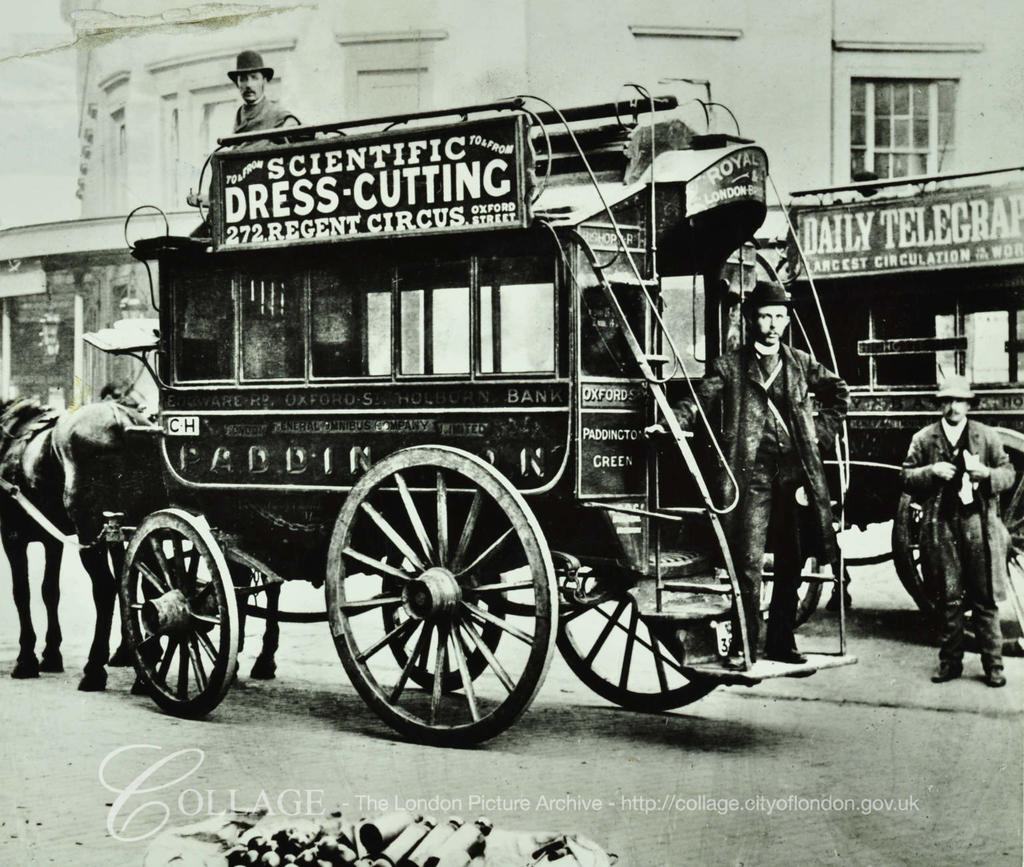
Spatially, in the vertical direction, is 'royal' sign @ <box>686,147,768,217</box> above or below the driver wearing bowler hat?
below

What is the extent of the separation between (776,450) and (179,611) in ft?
8.22

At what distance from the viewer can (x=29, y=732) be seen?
599cm

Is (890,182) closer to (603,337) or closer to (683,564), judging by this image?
(603,337)

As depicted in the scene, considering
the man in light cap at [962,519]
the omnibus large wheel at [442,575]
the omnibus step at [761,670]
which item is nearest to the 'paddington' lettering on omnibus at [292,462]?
the omnibus large wheel at [442,575]

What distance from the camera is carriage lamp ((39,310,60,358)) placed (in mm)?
6336

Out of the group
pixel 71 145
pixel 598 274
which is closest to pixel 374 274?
pixel 598 274

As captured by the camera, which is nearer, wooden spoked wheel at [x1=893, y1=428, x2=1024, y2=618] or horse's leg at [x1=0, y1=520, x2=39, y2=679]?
wooden spoked wheel at [x1=893, y1=428, x2=1024, y2=618]

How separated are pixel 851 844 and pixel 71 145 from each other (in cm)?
418

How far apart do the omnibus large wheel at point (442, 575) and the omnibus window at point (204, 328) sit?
1003 mm

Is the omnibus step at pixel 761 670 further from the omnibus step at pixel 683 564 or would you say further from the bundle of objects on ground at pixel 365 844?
the bundle of objects on ground at pixel 365 844

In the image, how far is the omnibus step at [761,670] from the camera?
5.15 metres

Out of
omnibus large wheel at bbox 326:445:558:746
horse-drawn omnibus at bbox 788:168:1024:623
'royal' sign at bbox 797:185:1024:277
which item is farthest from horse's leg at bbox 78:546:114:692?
'royal' sign at bbox 797:185:1024:277

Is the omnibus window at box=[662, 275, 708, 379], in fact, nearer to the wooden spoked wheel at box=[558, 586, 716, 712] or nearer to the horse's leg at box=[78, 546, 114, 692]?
the wooden spoked wheel at box=[558, 586, 716, 712]

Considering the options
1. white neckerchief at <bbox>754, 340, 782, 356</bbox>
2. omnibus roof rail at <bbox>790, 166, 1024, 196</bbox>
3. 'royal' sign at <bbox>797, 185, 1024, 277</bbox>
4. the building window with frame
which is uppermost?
the building window with frame
